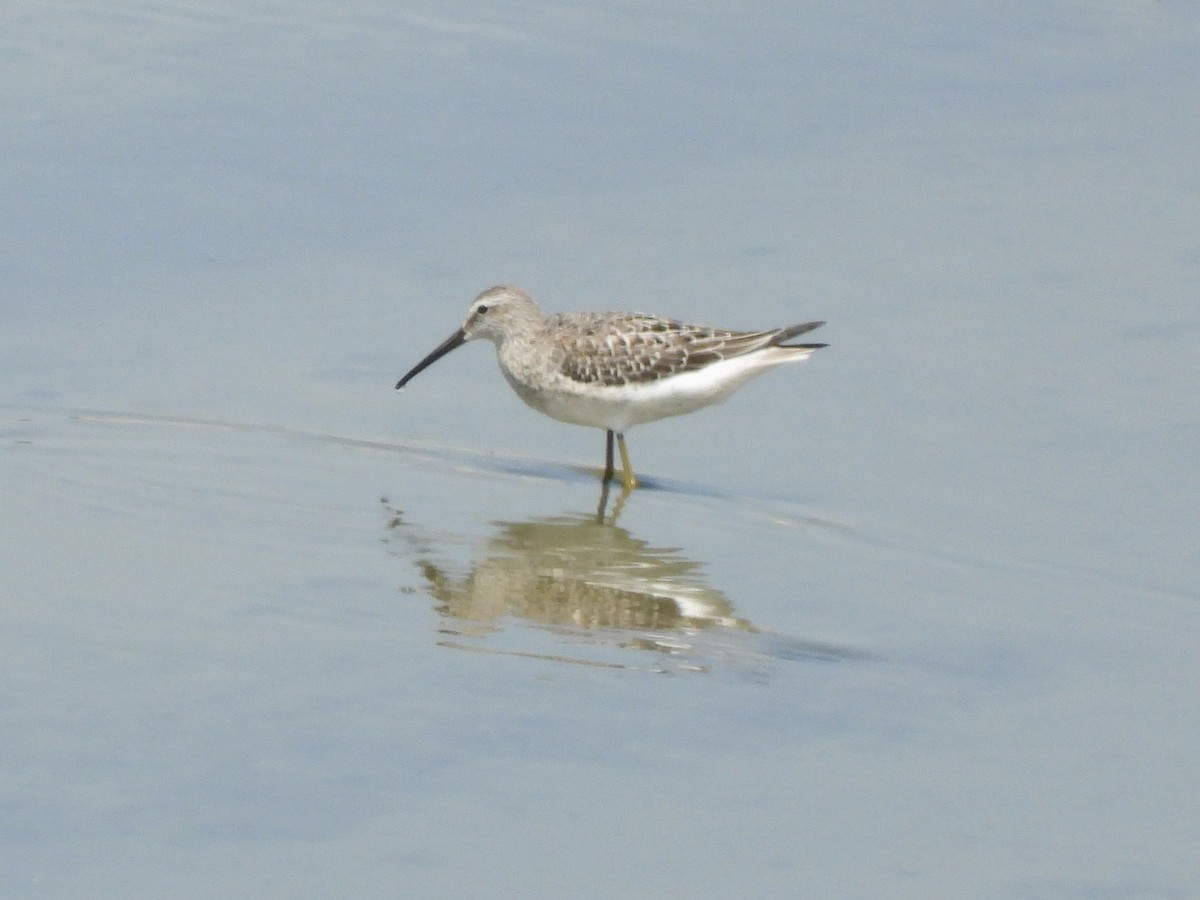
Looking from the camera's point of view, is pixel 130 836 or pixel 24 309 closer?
pixel 130 836

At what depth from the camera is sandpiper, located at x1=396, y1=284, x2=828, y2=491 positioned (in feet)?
30.1

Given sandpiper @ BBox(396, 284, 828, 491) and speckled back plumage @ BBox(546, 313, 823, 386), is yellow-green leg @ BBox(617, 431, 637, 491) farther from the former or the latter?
speckled back plumage @ BBox(546, 313, 823, 386)

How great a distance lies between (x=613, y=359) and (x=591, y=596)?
2.03 meters

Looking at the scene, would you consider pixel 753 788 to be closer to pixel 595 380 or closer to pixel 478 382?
pixel 595 380

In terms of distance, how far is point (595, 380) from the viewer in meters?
9.37

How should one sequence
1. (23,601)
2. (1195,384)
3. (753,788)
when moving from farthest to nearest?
(1195,384)
(23,601)
(753,788)

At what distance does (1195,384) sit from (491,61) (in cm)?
519

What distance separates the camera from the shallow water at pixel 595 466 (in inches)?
223

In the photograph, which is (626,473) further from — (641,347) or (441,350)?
(441,350)

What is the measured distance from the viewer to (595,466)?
31.1 ft

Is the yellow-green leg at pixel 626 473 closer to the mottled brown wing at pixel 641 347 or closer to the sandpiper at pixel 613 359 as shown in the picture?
the sandpiper at pixel 613 359

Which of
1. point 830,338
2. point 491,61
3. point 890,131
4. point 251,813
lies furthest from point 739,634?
point 491,61

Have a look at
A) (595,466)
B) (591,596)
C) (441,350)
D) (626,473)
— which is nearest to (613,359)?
(595,466)

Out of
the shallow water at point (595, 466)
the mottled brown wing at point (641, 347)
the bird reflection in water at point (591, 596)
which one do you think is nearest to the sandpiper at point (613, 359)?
the mottled brown wing at point (641, 347)
